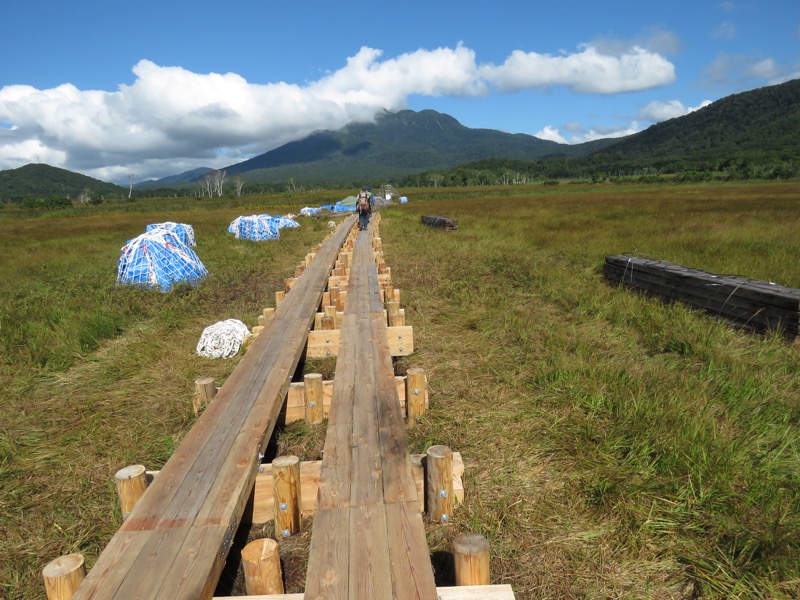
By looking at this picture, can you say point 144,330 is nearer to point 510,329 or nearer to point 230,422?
point 230,422

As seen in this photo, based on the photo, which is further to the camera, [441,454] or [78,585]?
[441,454]

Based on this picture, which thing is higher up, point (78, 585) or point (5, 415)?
point (78, 585)

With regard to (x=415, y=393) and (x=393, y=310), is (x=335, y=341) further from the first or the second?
(x=415, y=393)

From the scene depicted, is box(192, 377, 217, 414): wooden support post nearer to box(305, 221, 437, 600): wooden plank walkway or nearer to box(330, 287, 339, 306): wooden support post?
box(305, 221, 437, 600): wooden plank walkway

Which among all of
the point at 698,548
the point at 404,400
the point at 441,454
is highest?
the point at 441,454

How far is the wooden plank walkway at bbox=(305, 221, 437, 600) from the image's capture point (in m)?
1.66

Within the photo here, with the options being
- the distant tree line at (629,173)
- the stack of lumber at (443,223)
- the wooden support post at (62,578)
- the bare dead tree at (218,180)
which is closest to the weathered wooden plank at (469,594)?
the wooden support post at (62,578)

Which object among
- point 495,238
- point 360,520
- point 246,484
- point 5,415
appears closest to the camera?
point 360,520

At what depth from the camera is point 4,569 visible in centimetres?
239

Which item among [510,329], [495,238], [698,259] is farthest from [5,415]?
[495,238]

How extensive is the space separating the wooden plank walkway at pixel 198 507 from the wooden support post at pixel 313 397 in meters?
0.19

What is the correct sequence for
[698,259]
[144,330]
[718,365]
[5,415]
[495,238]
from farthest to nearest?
[495,238] < [698,259] < [144,330] < [718,365] < [5,415]

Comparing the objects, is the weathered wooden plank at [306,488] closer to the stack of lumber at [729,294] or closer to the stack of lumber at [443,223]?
the stack of lumber at [729,294]

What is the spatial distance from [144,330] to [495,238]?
12.1 meters
